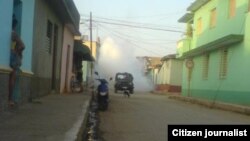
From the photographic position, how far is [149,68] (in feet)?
265

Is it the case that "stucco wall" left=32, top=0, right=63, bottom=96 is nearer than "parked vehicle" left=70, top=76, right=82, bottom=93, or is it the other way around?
"stucco wall" left=32, top=0, right=63, bottom=96

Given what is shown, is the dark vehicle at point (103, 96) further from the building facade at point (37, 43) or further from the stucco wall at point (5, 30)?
the stucco wall at point (5, 30)

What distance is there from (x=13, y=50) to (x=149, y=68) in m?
69.3

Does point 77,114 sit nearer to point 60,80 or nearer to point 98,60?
point 60,80

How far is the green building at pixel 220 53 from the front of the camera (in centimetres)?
2413

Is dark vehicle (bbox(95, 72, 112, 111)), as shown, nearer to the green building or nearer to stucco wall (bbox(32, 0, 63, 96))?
stucco wall (bbox(32, 0, 63, 96))

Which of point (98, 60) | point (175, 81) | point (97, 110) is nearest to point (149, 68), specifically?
point (98, 60)

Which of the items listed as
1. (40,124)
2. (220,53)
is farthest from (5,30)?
(220,53)

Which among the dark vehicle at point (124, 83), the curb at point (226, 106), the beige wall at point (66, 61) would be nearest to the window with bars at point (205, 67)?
the curb at point (226, 106)

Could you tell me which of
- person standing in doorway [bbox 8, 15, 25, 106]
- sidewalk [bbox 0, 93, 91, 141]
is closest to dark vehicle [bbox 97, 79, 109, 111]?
sidewalk [bbox 0, 93, 91, 141]

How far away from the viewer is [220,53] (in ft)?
93.2

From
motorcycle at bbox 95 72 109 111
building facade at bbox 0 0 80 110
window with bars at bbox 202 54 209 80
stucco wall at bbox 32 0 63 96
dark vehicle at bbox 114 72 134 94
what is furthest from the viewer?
dark vehicle at bbox 114 72 134 94

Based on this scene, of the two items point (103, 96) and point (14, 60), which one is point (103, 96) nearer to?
point (103, 96)

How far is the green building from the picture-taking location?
24.1 m
